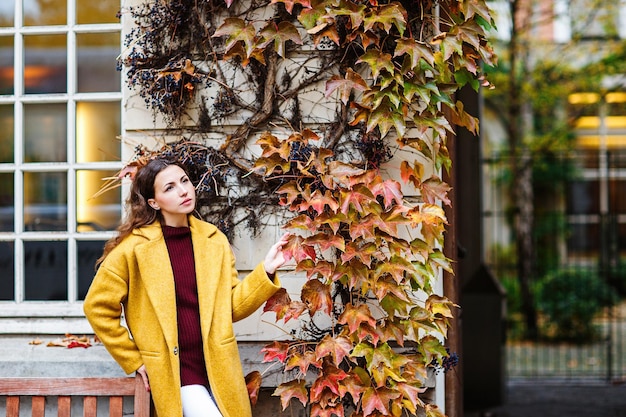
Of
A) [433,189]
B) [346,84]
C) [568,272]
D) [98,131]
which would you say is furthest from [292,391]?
[568,272]

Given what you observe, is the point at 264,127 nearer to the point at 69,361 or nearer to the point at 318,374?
the point at 318,374

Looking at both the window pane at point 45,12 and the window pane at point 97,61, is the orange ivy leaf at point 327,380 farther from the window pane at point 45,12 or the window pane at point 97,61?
the window pane at point 45,12

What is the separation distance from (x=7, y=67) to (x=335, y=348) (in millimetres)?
2351

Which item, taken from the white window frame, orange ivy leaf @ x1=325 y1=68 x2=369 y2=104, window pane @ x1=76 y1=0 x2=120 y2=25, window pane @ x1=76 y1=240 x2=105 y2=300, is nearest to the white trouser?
the white window frame

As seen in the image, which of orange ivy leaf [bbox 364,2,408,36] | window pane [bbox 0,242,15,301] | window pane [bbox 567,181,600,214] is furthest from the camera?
window pane [bbox 567,181,600,214]

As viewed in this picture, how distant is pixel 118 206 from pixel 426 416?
188 cm

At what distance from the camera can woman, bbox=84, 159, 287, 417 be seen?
3318 millimetres

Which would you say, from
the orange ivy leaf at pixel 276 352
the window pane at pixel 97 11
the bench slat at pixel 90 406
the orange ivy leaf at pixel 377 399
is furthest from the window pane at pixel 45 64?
the orange ivy leaf at pixel 377 399

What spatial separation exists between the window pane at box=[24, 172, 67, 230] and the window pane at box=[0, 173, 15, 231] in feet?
0.26

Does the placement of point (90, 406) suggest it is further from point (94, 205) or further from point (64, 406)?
point (94, 205)

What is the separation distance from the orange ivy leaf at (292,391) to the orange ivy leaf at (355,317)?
1.11 ft

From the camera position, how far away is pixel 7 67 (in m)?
4.40

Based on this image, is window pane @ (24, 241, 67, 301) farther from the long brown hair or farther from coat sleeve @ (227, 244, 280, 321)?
coat sleeve @ (227, 244, 280, 321)

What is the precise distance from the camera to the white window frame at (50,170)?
166 inches
